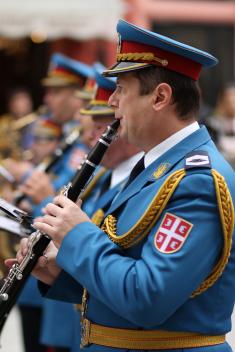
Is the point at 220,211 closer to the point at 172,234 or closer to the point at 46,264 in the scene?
the point at 172,234

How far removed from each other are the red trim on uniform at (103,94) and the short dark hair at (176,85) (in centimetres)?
130

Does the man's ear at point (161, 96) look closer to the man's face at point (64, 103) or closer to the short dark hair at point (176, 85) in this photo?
the short dark hair at point (176, 85)

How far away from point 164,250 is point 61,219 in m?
0.32

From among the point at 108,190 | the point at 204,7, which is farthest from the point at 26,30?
the point at 108,190

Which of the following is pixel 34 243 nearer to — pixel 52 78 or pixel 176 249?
pixel 176 249

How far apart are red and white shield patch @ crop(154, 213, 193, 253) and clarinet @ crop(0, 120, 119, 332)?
51cm

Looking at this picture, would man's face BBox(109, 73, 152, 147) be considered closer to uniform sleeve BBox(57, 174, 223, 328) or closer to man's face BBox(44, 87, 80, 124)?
uniform sleeve BBox(57, 174, 223, 328)

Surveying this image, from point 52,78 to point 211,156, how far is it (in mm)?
3691

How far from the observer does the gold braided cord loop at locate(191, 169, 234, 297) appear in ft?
7.31

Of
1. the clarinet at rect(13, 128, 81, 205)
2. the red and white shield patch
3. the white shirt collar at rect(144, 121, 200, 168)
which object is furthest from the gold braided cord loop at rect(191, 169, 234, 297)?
the clarinet at rect(13, 128, 81, 205)

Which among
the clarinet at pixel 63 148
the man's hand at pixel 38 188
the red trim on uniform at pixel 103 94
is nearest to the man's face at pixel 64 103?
the clarinet at pixel 63 148

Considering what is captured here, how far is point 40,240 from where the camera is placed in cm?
267

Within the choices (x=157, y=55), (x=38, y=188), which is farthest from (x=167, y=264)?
(x=38, y=188)

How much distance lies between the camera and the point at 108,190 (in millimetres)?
3502
